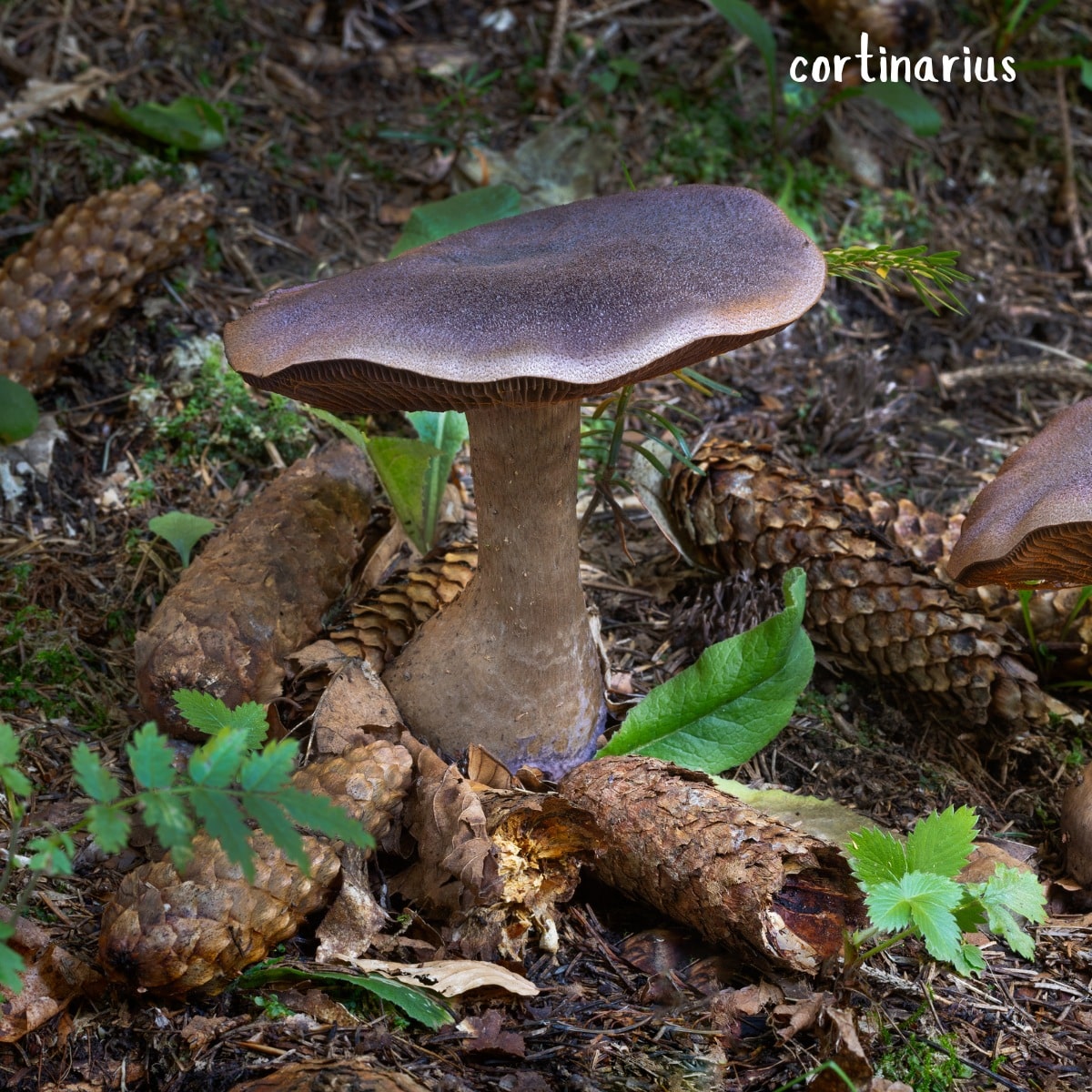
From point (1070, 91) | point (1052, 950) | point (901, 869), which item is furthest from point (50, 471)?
point (1070, 91)

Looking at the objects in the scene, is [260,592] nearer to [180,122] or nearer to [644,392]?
[644,392]

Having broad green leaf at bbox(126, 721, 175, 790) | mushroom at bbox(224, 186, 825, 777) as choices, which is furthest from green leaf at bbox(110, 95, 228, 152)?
broad green leaf at bbox(126, 721, 175, 790)

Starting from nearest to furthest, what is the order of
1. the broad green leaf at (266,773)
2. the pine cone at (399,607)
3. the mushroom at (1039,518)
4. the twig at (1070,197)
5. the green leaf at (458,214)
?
1. the broad green leaf at (266,773)
2. the mushroom at (1039,518)
3. the pine cone at (399,607)
4. the green leaf at (458,214)
5. the twig at (1070,197)

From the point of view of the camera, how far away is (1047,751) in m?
2.68

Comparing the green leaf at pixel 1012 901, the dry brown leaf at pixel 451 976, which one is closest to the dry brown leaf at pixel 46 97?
the dry brown leaf at pixel 451 976

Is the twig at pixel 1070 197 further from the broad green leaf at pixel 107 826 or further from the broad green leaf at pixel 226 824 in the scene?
the broad green leaf at pixel 107 826

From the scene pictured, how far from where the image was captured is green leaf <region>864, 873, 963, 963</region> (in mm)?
1707

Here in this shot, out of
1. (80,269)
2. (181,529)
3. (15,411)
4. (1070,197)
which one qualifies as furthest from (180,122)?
(1070,197)

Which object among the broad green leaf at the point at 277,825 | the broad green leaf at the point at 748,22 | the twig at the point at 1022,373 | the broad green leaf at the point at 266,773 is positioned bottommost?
the twig at the point at 1022,373

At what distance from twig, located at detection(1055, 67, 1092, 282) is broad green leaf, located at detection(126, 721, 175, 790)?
441 cm

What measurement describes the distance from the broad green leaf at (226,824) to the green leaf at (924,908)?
1.03m

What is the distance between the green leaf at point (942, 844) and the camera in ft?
6.00

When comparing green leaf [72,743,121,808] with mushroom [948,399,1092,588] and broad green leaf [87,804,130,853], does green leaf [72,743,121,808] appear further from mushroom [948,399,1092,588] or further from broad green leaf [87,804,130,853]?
mushroom [948,399,1092,588]

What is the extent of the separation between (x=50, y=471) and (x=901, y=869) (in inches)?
102
